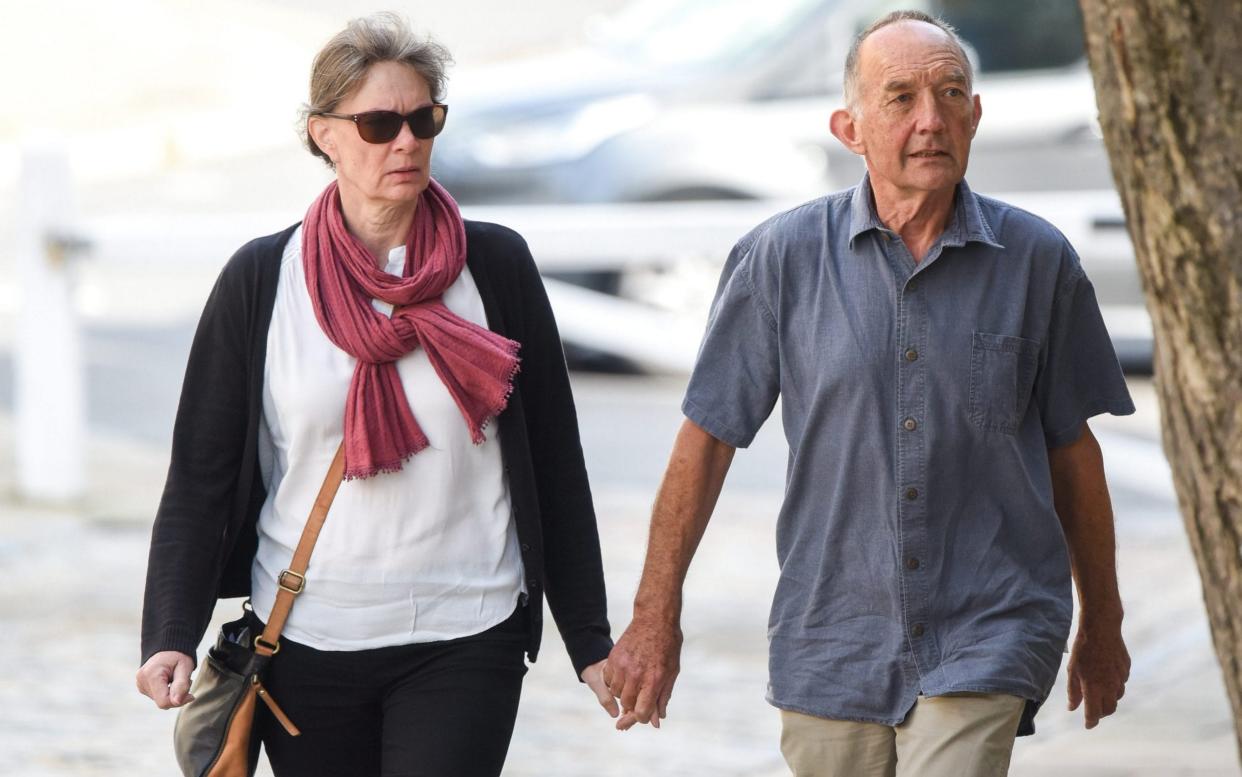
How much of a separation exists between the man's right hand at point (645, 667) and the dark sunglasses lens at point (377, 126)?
0.99 metres

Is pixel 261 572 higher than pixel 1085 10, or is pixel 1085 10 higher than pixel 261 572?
pixel 1085 10

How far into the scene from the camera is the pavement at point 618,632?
240 inches

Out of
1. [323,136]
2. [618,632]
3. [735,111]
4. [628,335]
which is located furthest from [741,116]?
[323,136]

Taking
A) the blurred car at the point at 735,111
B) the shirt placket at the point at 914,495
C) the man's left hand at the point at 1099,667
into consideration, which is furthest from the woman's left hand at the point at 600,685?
the blurred car at the point at 735,111

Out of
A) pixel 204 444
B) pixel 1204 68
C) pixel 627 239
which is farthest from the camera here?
pixel 627 239

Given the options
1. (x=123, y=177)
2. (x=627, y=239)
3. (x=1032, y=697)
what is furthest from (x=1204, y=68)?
(x=123, y=177)

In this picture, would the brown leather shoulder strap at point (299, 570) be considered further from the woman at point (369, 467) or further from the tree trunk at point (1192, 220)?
the tree trunk at point (1192, 220)

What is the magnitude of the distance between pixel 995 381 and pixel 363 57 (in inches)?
50.5

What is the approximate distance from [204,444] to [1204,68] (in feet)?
6.60

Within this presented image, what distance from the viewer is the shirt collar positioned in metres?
3.66

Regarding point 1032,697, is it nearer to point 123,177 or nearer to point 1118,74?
point 1118,74

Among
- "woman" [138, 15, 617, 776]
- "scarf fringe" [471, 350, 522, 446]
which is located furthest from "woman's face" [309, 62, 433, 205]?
"scarf fringe" [471, 350, 522, 446]

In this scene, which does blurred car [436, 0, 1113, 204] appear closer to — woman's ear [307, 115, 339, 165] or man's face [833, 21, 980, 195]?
woman's ear [307, 115, 339, 165]

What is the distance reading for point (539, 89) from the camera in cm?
1220
